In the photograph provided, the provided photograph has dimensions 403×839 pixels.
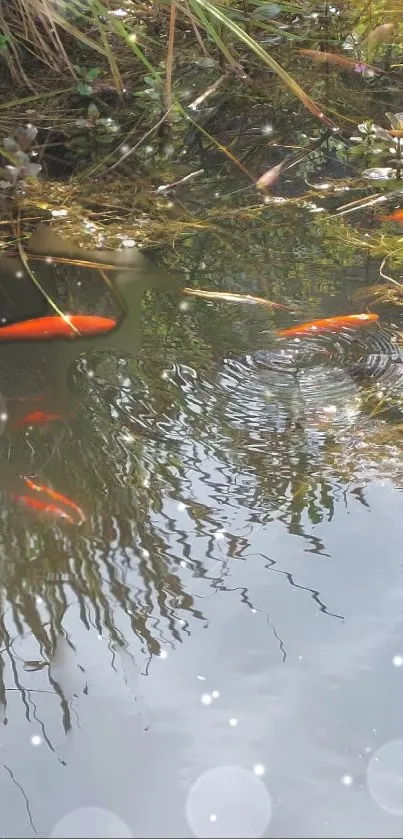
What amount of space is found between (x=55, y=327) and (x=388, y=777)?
4.37 ft

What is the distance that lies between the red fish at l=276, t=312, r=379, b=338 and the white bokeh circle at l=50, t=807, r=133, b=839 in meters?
1.21

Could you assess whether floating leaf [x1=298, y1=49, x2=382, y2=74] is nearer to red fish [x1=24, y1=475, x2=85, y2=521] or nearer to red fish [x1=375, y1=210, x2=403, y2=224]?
red fish [x1=375, y1=210, x2=403, y2=224]

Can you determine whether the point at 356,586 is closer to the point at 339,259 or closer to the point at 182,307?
the point at 182,307

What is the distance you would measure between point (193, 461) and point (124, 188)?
1.54 m

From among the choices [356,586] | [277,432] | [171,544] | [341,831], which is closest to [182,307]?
[277,432]

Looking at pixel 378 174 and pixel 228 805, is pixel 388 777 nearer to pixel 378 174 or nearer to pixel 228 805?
pixel 228 805

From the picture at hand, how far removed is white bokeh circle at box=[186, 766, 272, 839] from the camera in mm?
1017

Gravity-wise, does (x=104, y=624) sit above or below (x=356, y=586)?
below

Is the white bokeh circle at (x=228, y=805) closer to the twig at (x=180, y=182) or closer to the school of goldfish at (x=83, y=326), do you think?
the school of goldfish at (x=83, y=326)

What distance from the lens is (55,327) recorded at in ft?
6.81

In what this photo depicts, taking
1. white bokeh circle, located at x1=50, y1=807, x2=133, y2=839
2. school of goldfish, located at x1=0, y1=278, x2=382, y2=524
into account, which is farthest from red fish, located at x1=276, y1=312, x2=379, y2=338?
white bokeh circle, located at x1=50, y1=807, x2=133, y2=839

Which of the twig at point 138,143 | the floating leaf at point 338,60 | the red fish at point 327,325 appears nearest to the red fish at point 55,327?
the red fish at point 327,325

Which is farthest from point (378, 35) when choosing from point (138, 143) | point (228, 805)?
point (228, 805)

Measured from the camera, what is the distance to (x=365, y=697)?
1154 millimetres
